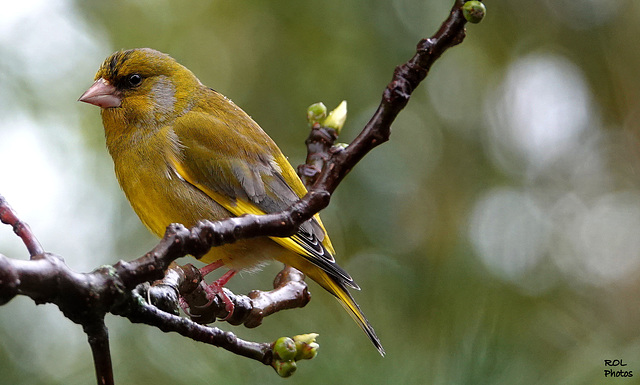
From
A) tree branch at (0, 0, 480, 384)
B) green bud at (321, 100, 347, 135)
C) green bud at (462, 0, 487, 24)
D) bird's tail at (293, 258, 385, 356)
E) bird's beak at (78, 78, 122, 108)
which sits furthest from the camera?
bird's beak at (78, 78, 122, 108)

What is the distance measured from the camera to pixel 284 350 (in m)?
1.80

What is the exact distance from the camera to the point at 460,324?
2.41 m

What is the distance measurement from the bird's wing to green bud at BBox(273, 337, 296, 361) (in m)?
1.04

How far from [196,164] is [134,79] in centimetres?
56

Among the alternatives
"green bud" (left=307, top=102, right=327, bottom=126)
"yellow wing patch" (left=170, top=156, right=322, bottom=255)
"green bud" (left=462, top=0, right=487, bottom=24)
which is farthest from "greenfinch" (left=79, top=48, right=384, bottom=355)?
"green bud" (left=462, top=0, right=487, bottom=24)

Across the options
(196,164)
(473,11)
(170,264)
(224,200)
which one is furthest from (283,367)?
(196,164)

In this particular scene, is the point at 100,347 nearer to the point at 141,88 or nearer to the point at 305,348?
the point at 305,348

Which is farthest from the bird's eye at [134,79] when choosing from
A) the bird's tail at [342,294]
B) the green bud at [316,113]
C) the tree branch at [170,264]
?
the tree branch at [170,264]

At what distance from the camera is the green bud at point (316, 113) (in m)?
2.91

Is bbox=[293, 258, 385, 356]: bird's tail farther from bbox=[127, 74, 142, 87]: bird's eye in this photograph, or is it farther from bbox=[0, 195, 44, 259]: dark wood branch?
bbox=[0, 195, 44, 259]: dark wood branch

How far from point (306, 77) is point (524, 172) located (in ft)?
4.57

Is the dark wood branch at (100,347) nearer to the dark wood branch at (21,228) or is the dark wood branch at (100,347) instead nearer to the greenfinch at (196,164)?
the dark wood branch at (21,228)

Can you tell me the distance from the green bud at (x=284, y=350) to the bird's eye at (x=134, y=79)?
184 cm

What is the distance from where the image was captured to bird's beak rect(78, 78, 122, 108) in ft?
10.3
